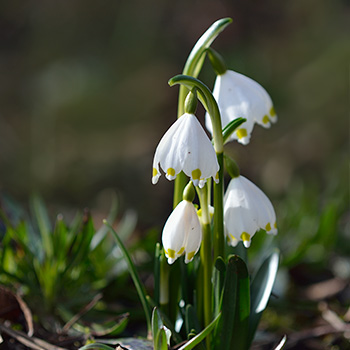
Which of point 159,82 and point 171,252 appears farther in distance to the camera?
point 159,82

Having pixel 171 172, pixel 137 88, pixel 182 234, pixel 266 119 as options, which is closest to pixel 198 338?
pixel 182 234

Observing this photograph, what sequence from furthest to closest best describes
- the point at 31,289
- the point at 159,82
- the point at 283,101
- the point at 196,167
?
the point at 159,82
the point at 283,101
the point at 31,289
the point at 196,167

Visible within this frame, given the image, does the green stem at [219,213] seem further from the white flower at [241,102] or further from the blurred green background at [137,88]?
the blurred green background at [137,88]

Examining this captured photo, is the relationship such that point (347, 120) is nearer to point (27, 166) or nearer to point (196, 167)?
point (27, 166)

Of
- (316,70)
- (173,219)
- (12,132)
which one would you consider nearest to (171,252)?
(173,219)

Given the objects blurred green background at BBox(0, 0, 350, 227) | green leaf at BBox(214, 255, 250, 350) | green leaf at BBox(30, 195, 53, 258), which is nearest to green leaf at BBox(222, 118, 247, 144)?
green leaf at BBox(214, 255, 250, 350)

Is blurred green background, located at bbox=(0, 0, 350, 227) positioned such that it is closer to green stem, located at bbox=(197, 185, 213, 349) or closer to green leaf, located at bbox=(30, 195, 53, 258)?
green leaf, located at bbox=(30, 195, 53, 258)

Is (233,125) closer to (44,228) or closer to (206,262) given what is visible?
(206,262)

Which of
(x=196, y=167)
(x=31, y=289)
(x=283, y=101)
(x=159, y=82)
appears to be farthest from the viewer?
(x=159, y=82)
